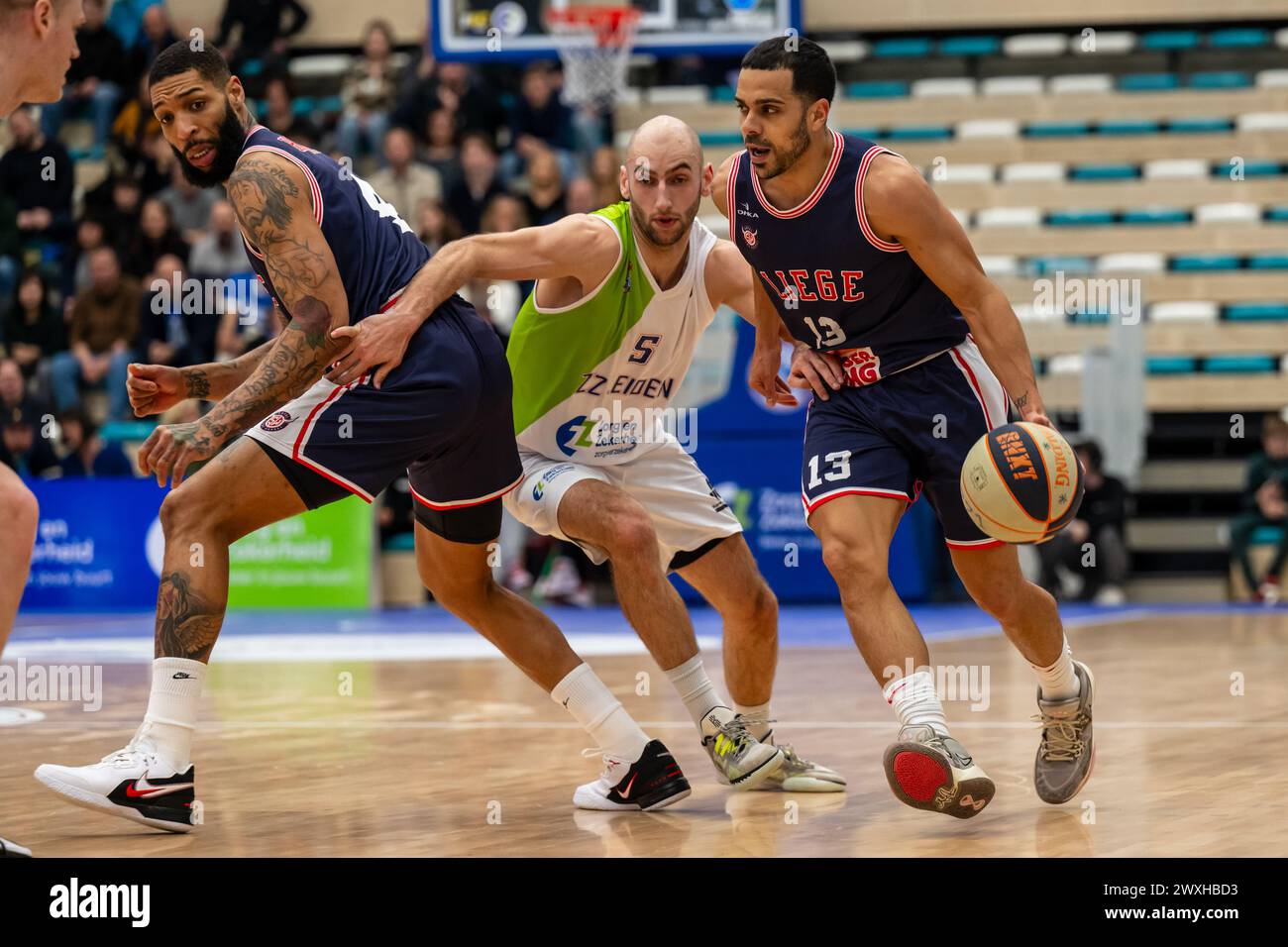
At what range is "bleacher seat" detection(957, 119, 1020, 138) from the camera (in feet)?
55.4

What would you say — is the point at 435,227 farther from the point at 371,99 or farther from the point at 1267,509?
the point at 1267,509

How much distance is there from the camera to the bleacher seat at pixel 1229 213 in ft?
52.0

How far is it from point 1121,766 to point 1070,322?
8.55m

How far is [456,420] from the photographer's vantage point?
4941 mm

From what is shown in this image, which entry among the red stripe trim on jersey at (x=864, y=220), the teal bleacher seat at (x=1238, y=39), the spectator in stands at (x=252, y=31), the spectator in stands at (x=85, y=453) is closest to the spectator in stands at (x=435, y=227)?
the spectator in stands at (x=85, y=453)

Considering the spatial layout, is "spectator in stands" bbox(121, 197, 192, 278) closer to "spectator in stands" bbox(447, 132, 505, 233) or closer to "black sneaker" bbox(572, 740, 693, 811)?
"spectator in stands" bbox(447, 132, 505, 233)

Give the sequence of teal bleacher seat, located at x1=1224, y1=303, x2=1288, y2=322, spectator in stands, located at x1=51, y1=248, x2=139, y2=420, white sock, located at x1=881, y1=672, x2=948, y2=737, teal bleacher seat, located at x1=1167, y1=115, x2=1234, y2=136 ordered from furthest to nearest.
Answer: teal bleacher seat, located at x1=1167, y1=115, x2=1234, y2=136, teal bleacher seat, located at x1=1224, y1=303, x2=1288, y2=322, spectator in stands, located at x1=51, y1=248, x2=139, y2=420, white sock, located at x1=881, y1=672, x2=948, y2=737

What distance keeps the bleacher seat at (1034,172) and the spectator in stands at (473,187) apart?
501 cm

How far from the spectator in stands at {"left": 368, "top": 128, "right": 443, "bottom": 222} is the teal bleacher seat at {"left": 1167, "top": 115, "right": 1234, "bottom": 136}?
285 inches

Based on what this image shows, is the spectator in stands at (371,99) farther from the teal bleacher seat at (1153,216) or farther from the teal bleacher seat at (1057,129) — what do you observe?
the teal bleacher seat at (1153,216)

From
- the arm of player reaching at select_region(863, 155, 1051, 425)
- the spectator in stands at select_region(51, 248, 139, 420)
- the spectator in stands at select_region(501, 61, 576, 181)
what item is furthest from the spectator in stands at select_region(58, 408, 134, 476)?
the arm of player reaching at select_region(863, 155, 1051, 425)

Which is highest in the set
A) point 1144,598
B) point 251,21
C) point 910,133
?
point 251,21
